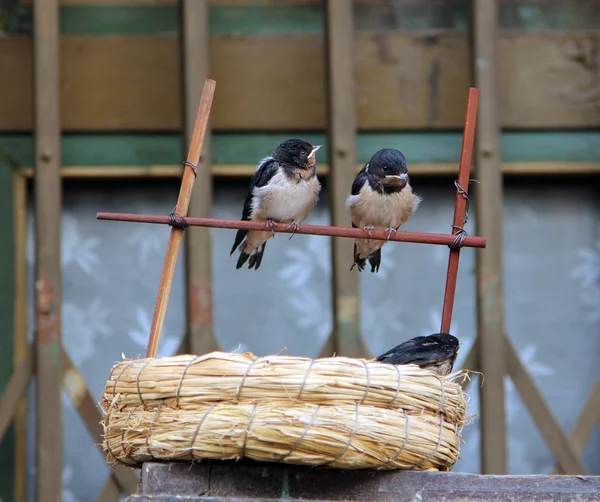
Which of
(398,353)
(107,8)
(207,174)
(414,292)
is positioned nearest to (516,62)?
(414,292)

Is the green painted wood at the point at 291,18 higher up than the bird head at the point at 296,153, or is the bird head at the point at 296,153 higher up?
the green painted wood at the point at 291,18

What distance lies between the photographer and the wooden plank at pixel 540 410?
296 inches

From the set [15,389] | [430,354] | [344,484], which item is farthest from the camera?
[15,389]

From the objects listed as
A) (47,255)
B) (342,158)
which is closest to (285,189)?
(342,158)

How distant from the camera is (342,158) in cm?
759

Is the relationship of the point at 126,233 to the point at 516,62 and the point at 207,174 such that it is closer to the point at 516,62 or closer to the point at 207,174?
the point at 207,174

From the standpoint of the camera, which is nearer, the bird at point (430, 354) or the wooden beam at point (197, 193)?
the bird at point (430, 354)

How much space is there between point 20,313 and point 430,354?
142 inches

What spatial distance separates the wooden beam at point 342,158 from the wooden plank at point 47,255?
5.36 feet

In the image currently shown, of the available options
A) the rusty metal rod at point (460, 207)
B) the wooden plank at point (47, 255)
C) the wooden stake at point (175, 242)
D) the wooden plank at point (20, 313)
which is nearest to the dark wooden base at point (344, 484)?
the wooden stake at point (175, 242)

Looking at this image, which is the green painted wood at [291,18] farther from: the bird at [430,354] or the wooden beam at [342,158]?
the bird at [430,354]

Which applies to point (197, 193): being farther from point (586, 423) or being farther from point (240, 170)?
point (586, 423)

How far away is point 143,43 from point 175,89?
376mm

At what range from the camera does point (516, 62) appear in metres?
8.20
